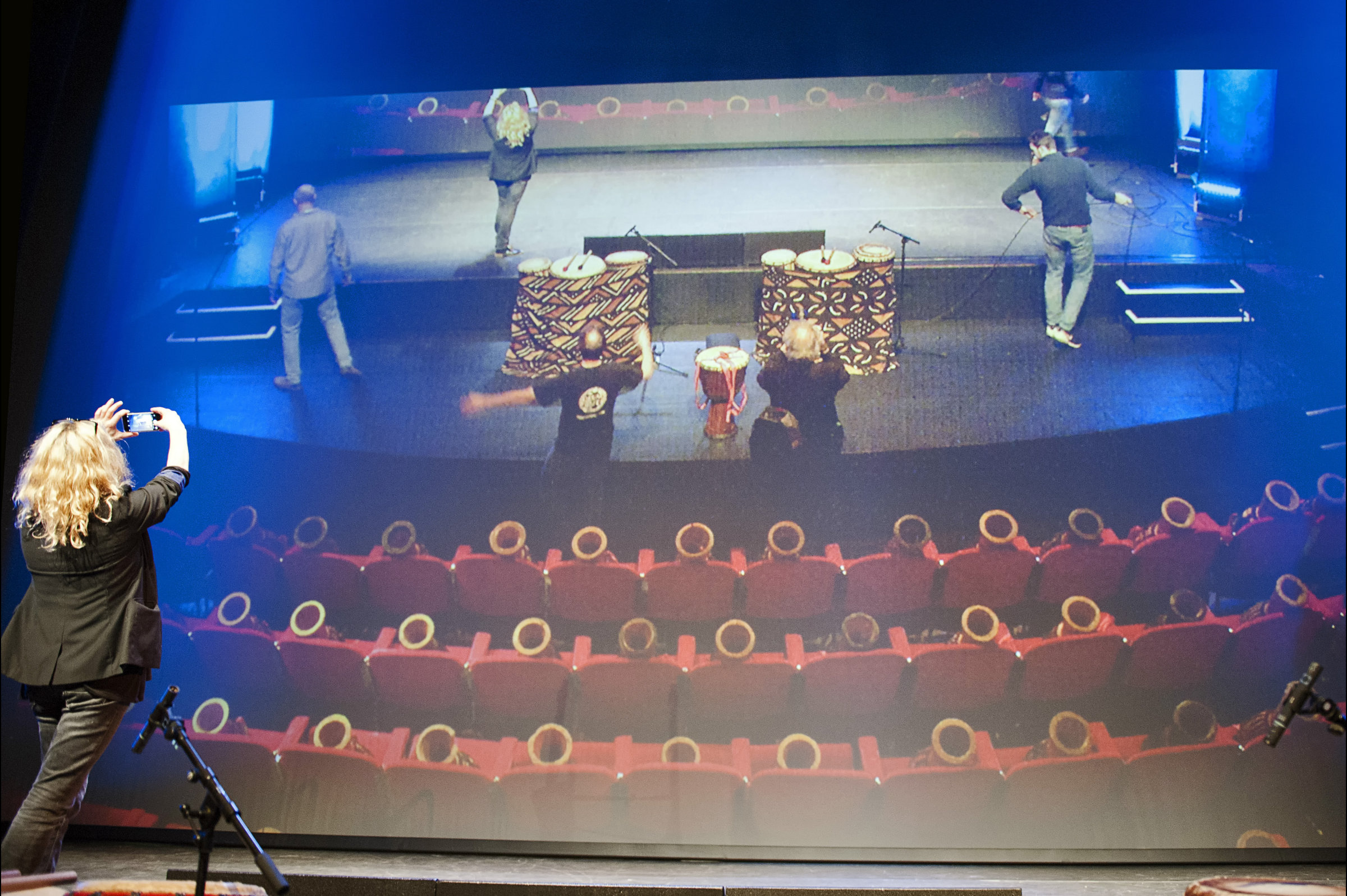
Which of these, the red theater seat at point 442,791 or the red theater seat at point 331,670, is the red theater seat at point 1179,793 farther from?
the red theater seat at point 331,670

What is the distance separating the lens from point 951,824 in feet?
11.1

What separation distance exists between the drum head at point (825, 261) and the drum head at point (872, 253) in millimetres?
30

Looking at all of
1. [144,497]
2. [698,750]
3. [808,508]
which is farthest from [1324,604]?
[144,497]

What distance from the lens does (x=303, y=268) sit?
3744mm

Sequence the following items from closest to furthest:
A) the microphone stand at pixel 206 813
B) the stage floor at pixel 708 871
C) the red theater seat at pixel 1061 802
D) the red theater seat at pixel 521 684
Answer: the microphone stand at pixel 206 813 → the stage floor at pixel 708 871 → the red theater seat at pixel 1061 802 → the red theater seat at pixel 521 684

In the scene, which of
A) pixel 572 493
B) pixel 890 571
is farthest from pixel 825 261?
pixel 572 493

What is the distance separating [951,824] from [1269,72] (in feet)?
9.75

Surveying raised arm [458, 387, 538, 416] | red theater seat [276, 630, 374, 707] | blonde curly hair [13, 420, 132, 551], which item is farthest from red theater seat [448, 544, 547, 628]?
blonde curly hair [13, 420, 132, 551]

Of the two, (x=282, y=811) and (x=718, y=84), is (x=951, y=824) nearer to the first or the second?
(x=282, y=811)

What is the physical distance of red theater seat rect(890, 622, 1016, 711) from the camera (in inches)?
134

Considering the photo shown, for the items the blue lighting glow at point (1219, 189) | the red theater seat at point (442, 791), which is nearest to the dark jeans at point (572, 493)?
the red theater seat at point (442, 791)

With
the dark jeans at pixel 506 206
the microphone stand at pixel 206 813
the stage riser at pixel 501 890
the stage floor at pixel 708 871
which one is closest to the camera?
the microphone stand at pixel 206 813

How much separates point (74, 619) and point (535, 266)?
193 cm

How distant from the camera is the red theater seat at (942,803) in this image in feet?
11.1
